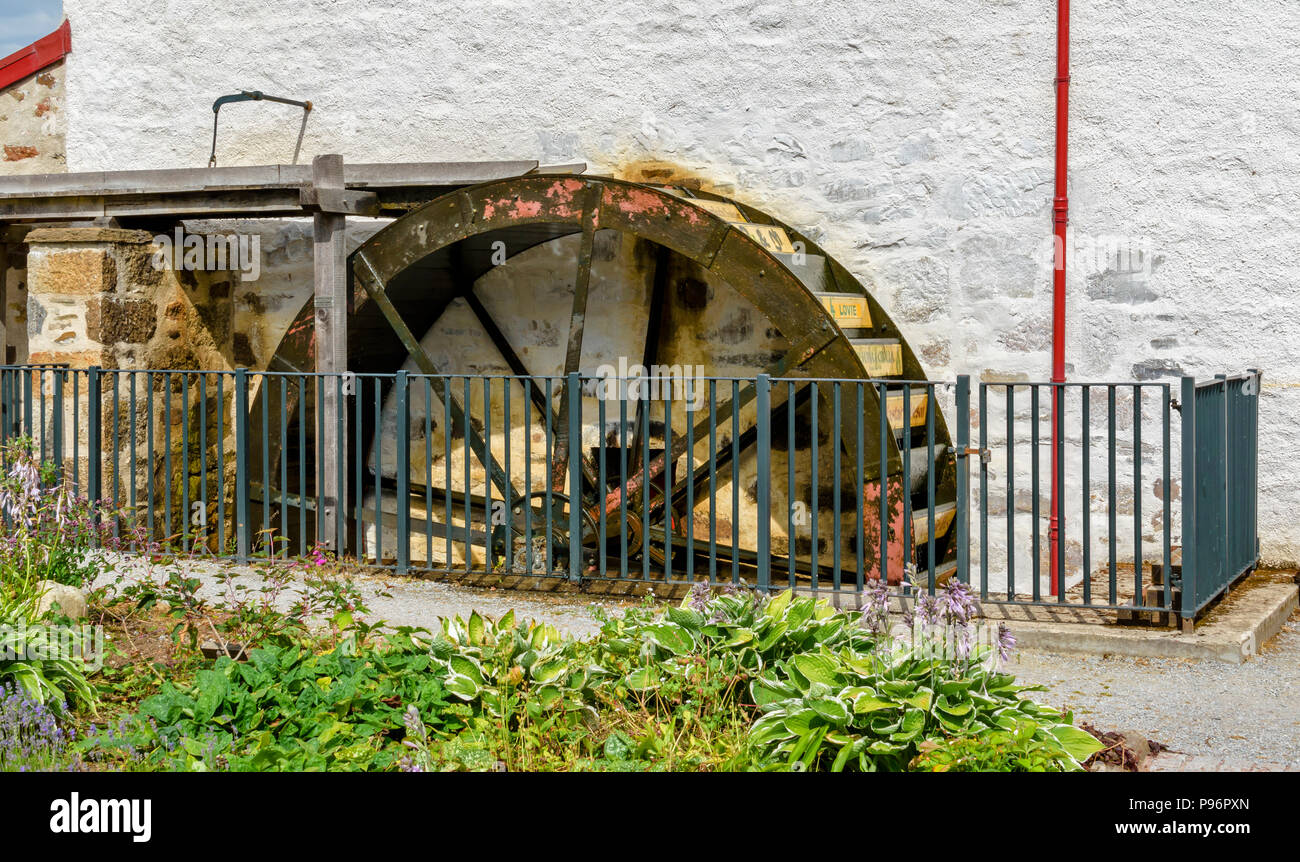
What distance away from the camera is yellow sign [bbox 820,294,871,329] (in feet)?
21.4

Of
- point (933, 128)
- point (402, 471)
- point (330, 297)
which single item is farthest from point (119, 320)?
point (933, 128)

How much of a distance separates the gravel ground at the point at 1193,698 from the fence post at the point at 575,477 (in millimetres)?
2026

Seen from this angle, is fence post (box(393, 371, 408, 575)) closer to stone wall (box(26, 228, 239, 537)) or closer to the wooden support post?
the wooden support post

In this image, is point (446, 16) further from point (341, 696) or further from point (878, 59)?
point (341, 696)

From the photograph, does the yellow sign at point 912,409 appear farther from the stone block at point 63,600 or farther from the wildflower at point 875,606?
the stone block at point 63,600

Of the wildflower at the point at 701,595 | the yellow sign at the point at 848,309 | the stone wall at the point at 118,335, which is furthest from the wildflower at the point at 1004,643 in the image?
the stone wall at the point at 118,335

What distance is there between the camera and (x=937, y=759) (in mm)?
3148

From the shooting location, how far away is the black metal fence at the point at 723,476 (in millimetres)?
5512

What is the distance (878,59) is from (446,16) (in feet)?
8.50

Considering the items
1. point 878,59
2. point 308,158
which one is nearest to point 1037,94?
point 878,59

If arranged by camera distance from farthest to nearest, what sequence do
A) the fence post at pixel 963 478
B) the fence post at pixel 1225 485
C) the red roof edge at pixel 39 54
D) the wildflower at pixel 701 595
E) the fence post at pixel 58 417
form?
the red roof edge at pixel 39 54 < the fence post at pixel 58 417 < the fence post at pixel 1225 485 < the fence post at pixel 963 478 < the wildflower at pixel 701 595

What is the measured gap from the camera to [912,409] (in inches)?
259

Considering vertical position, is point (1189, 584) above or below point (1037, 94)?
below
